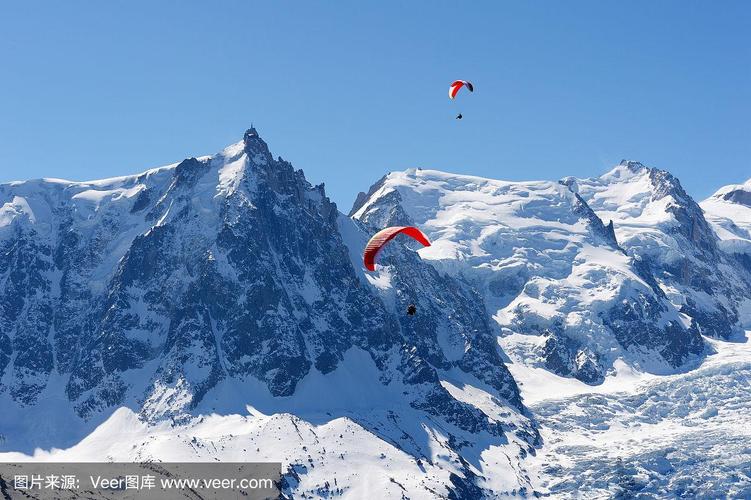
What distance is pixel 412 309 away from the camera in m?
163

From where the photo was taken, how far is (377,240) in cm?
16038

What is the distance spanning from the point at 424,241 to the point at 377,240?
7854mm

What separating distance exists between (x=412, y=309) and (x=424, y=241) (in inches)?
384

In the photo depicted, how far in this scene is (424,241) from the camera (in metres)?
165

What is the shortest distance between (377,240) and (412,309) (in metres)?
11.1
